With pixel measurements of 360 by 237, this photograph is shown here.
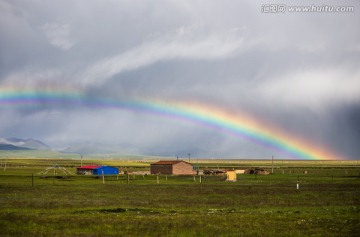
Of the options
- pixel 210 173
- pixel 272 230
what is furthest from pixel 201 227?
pixel 210 173

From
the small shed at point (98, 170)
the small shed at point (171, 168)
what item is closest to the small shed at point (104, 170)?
the small shed at point (98, 170)

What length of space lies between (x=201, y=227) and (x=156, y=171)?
111m

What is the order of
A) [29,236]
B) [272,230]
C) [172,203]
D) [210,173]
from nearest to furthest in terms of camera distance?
1. [29,236]
2. [272,230]
3. [172,203]
4. [210,173]

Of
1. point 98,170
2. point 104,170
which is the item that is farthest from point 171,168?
point 98,170

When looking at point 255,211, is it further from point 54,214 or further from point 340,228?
point 54,214

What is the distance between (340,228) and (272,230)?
3.92m

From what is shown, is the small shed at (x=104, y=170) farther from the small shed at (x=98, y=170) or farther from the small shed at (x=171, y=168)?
the small shed at (x=171, y=168)

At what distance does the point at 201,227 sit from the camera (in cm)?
2641

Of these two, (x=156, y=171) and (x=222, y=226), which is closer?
(x=222, y=226)

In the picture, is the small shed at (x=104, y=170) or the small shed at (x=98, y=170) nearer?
the small shed at (x=104, y=170)

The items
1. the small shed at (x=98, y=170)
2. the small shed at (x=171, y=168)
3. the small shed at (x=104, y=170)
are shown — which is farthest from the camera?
the small shed at (x=171, y=168)

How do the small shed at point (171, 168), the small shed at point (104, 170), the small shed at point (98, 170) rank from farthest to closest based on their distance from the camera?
the small shed at point (171, 168)
the small shed at point (98, 170)
the small shed at point (104, 170)

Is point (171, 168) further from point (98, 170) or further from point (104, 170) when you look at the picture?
point (98, 170)

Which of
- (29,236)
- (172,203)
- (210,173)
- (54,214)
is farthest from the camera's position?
(210,173)
